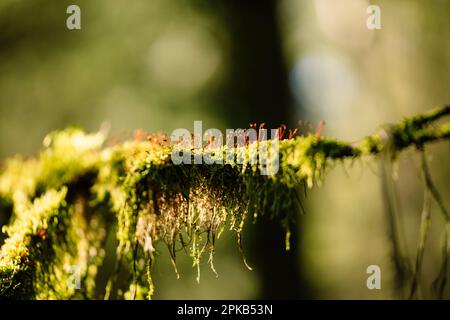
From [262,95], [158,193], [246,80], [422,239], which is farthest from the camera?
[246,80]

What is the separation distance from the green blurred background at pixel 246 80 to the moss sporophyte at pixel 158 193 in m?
3.07

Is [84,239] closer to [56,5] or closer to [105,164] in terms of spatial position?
[105,164]

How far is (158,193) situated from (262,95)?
157 inches

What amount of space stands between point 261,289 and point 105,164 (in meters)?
3.52

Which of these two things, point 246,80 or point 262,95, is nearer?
point 262,95

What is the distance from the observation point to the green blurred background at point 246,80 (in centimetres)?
541

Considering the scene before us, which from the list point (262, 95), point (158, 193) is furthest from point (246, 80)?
point (158, 193)

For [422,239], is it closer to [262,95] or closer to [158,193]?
[158,193]

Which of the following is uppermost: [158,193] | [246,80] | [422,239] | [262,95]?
[246,80]

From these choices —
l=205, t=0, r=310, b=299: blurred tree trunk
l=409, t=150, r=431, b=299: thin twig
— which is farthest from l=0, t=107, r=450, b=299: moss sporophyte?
l=205, t=0, r=310, b=299: blurred tree trunk

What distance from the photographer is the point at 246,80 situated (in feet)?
18.5

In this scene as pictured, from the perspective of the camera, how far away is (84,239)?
82.4 inches

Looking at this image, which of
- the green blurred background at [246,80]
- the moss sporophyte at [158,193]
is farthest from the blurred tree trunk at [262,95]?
the moss sporophyte at [158,193]

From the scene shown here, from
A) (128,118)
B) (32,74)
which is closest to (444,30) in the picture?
(128,118)
